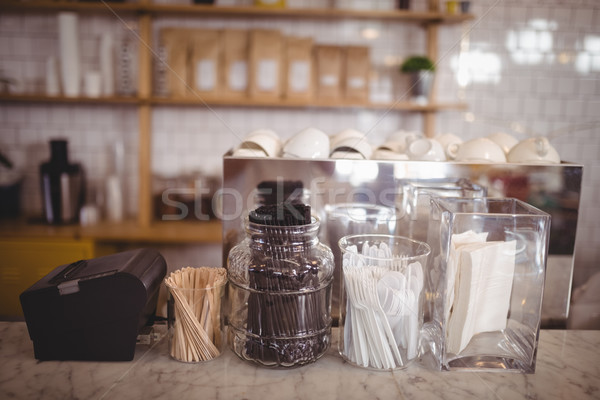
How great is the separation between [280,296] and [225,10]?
93.6 inches

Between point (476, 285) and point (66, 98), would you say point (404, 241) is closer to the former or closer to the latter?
point (476, 285)

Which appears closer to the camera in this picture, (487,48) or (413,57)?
(413,57)

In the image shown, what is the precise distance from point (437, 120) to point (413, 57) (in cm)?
53

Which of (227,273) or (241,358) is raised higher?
(227,273)

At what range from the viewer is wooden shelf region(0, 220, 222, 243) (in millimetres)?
2900

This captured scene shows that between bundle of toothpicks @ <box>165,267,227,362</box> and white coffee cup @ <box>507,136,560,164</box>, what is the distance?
3.09 feet

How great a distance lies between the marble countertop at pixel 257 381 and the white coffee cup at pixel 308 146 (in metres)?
0.56

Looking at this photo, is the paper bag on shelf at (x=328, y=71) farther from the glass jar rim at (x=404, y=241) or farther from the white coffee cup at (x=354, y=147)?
the glass jar rim at (x=404, y=241)

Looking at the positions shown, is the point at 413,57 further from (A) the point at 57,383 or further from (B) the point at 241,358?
(A) the point at 57,383

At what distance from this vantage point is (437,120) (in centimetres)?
350

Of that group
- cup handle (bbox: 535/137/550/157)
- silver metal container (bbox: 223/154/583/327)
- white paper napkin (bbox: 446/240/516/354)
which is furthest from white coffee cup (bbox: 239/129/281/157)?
cup handle (bbox: 535/137/550/157)

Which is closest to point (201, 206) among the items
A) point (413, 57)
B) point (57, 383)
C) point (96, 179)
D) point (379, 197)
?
point (96, 179)

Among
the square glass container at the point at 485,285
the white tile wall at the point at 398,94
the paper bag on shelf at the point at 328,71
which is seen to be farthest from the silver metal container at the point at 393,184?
the white tile wall at the point at 398,94

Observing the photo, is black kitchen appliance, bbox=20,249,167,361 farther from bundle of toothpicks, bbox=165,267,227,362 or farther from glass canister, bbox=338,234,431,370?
glass canister, bbox=338,234,431,370
